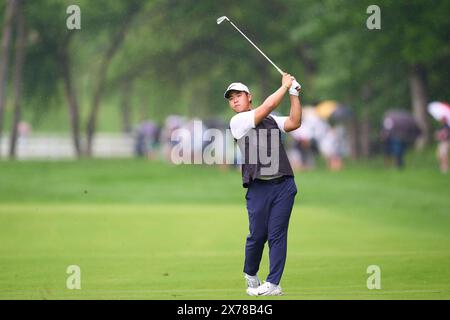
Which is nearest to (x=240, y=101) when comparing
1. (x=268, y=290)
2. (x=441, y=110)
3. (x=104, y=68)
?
(x=268, y=290)

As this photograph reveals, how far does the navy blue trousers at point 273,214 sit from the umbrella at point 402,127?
31816mm

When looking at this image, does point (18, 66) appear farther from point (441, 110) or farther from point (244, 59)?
point (441, 110)

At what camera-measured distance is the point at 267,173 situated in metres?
12.2

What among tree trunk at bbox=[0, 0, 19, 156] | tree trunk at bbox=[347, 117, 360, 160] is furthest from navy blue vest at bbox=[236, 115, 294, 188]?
tree trunk at bbox=[347, 117, 360, 160]

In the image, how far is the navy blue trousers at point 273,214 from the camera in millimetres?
12211

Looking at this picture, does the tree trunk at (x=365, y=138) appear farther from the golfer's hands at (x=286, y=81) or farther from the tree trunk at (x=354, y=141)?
the golfer's hands at (x=286, y=81)

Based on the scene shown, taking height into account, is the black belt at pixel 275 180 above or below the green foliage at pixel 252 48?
below

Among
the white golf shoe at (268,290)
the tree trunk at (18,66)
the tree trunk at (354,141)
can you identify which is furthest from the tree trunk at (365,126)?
the white golf shoe at (268,290)

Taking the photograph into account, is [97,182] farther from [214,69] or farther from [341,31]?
[214,69]

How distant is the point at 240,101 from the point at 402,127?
32360 mm

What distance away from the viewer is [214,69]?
6175 cm

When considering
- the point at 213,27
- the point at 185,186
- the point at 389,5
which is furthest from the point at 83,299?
the point at 213,27

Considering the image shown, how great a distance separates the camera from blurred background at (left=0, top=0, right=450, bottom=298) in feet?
63.1

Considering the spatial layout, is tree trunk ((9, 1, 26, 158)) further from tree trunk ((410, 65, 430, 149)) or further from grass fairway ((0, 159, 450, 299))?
tree trunk ((410, 65, 430, 149))
